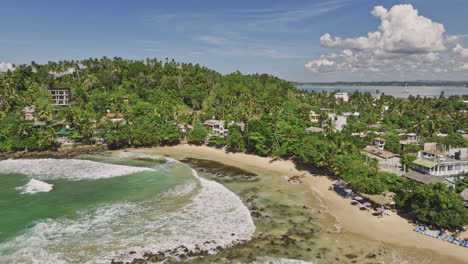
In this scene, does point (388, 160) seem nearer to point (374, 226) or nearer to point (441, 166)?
point (441, 166)

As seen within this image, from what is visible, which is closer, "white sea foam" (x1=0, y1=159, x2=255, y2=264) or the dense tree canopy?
"white sea foam" (x1=0, y1=159, x2=255, y2=264)

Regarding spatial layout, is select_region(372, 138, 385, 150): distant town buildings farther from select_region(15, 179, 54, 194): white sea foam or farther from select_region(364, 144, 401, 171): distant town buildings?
select_region(15, 179, 54, 194): white sea foam

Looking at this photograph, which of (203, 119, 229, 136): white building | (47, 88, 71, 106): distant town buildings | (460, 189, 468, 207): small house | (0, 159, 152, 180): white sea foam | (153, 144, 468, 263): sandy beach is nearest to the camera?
(153, 144, 468, 263): sandy beach

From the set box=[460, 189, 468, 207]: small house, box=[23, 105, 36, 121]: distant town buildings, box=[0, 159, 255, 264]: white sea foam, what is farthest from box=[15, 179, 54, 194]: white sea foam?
box=[460, 189, 468, 207]: small house

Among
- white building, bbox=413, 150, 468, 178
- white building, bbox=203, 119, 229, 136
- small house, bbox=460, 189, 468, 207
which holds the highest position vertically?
white building, bbox=203, 119, 229, 136

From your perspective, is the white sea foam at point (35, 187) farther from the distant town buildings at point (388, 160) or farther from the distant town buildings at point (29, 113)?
the distant town buildings at point (388, 160)

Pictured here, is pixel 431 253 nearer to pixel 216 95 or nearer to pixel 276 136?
pixel 276 136

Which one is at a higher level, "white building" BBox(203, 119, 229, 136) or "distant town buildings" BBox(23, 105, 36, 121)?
"distant town buildings" BBox(23, 105, 36, 121)

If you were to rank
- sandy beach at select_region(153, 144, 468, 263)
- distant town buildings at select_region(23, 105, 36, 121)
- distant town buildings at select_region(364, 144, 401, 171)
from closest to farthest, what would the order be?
sandy beach at select_region(153, 144, 468, 263) < distant town buildings at select_region(364, 144, 401, 171) < distant town buildings at select_region(23, 105, 36, 121)
